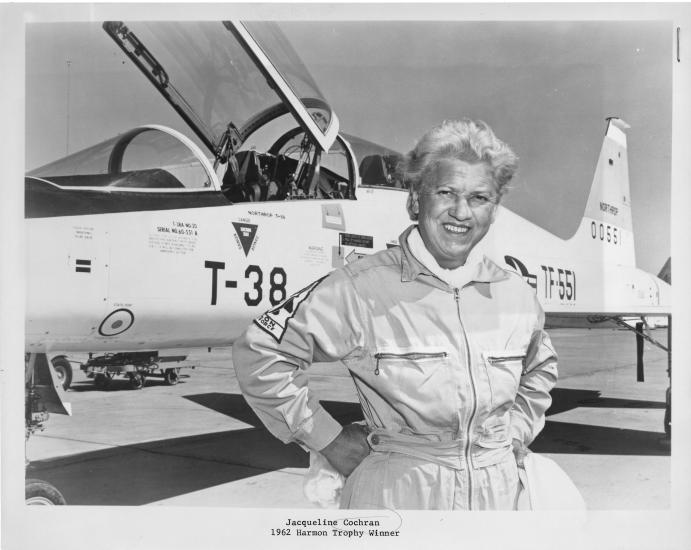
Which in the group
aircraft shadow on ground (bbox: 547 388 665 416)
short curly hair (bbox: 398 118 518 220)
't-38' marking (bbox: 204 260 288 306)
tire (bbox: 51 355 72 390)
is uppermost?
short curly hair (bbox: 398 118 518 220)

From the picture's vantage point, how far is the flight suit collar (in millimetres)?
2217

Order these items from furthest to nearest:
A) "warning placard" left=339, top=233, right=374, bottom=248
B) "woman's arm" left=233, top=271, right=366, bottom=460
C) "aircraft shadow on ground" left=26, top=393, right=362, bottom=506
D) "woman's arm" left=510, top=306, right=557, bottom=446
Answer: "warning placard" left=339, top=233, right=374, bottom=248
"aircraft shadow on ground" left=26, top=393, right=362, bottom=506
"woman's arm" left=510, top=306, right=557, bottom=446
"woman's arm" left=233, top=271, right=366, bottom=460

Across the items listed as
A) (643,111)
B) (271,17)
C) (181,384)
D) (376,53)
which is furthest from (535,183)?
(181,384)

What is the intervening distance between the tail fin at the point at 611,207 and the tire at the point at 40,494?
3.38m

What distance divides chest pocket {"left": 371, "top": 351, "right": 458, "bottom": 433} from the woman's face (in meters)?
0.41

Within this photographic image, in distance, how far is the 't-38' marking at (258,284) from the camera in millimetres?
3232

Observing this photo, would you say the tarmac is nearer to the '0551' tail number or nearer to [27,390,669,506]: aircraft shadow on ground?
[27,390,669,506]: aircraft shadow on ground

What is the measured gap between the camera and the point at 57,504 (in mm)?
3014

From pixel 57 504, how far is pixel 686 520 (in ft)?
10.7

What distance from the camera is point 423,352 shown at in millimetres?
2166

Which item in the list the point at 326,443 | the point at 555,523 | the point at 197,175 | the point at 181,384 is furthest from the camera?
the point at 181,384

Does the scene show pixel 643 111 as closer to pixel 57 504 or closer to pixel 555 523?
pixel 555 523

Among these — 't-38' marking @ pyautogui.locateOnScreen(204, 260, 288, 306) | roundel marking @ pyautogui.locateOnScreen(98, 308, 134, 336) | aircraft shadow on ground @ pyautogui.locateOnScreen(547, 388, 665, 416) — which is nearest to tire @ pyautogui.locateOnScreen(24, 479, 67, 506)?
roundel marking @ pyautogui.locateOnScreen(98, 308, 134, 336)

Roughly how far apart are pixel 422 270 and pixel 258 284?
134cm
